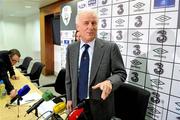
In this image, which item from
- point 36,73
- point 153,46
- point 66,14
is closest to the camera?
point 153,46

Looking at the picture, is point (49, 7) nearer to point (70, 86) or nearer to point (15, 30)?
point (70, 86)

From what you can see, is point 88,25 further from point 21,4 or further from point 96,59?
point 21,4

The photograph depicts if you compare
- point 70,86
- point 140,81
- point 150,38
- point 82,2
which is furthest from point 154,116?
point 82,2

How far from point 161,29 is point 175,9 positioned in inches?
8.3

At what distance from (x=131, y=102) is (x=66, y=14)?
113 inches

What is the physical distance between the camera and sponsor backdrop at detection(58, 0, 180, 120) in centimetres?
167

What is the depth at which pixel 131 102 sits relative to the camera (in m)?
1.59

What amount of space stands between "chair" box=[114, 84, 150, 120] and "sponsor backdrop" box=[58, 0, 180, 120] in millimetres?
369

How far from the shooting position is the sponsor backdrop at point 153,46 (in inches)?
65.6

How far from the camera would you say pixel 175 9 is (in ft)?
5.36

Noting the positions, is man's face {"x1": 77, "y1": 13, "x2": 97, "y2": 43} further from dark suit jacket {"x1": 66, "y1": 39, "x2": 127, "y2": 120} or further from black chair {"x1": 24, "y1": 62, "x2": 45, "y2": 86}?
black chair {"x1": 24, "y1": 62, "x2": 45, "y2": 86}

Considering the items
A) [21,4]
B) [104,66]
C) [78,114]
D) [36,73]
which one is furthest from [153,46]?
[21,4]

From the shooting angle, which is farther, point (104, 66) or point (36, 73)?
point (36, 73)

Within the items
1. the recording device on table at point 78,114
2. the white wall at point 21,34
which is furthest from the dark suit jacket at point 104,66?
the white wall at point 21,34
